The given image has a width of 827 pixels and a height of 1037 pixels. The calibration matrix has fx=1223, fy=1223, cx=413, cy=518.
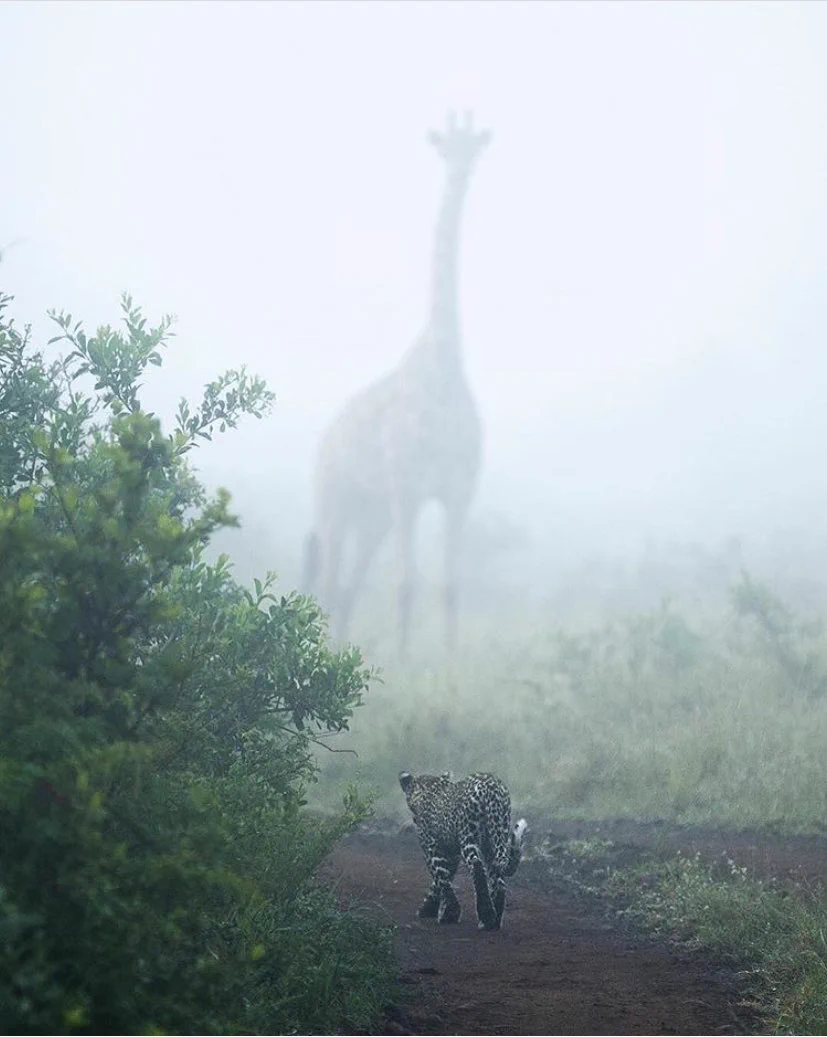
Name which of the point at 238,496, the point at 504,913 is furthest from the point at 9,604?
the point at 238,496

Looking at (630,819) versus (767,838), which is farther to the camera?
(630,819)

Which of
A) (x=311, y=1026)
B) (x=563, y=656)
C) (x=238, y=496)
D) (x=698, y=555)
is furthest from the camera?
(x=238, y=496)

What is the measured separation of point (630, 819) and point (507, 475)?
3966cm

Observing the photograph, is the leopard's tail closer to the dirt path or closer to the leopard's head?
the dirt path

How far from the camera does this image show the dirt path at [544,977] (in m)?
5.54

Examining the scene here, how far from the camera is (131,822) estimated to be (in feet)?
13.8

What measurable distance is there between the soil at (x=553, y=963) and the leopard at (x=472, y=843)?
13 cm

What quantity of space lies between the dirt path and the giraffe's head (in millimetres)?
14870

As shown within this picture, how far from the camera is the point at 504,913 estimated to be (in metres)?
7.96

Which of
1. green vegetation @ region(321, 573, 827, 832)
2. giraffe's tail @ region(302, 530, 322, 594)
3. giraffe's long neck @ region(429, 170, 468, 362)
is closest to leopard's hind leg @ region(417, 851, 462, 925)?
green vegetation @ region(321, 573, 827, 832)

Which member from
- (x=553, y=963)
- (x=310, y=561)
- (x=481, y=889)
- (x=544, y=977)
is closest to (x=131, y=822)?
(x=544, y=977)

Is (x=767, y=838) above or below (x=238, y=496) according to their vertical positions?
below

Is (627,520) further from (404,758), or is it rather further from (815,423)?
(404,758)

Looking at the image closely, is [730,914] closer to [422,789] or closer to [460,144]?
[422,789]
